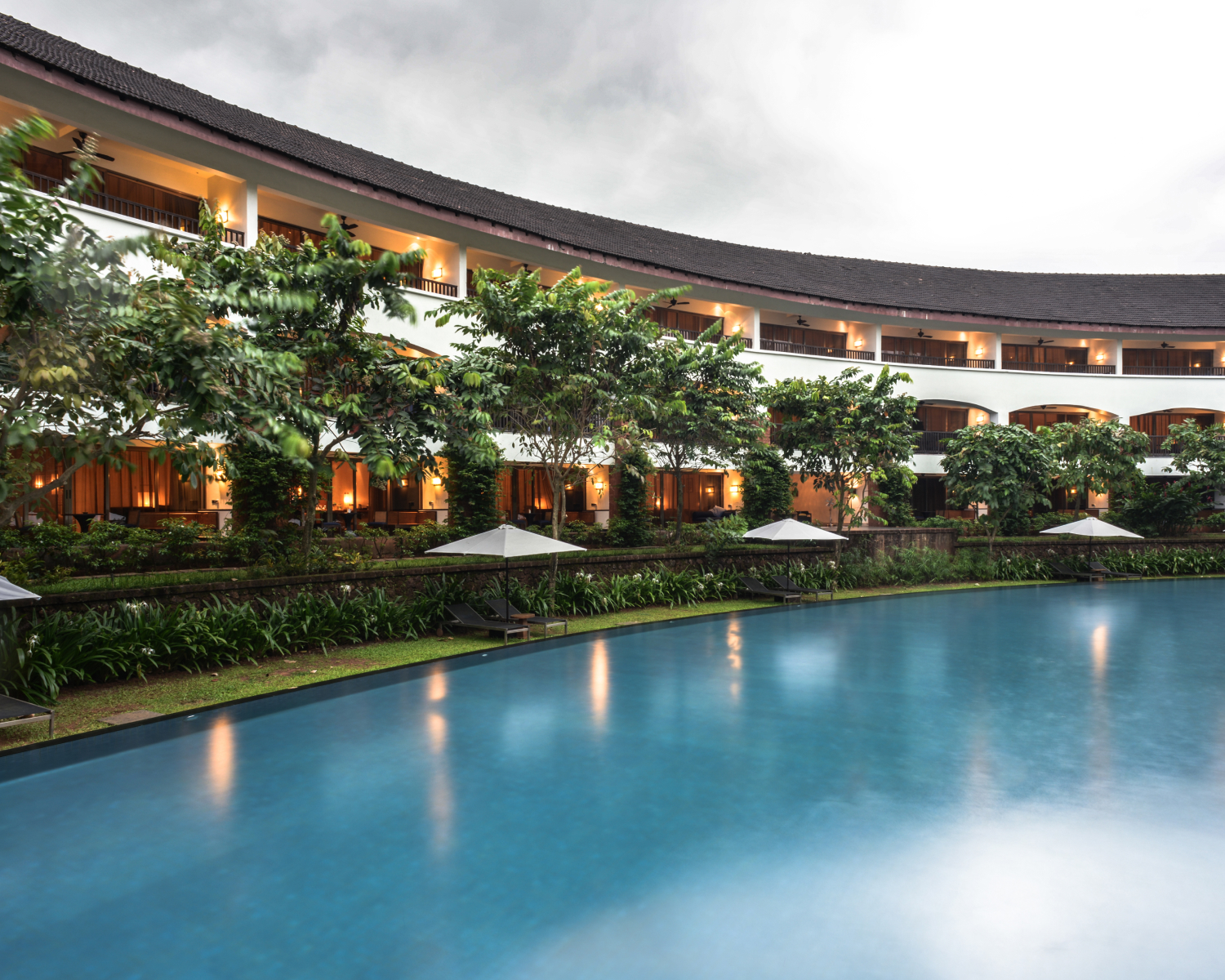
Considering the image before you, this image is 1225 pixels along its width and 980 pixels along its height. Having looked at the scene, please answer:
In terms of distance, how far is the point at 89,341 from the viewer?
23.0 ft

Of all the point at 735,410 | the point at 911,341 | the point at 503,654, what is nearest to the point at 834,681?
the point at 503,654

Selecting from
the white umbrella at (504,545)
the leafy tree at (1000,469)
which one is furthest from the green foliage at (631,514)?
the leafy tree at (1000,469)

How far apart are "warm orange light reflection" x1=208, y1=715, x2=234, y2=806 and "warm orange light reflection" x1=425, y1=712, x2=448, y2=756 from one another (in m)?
1.75

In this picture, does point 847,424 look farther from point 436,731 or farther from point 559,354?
point 436,731

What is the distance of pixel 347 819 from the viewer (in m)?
5.60

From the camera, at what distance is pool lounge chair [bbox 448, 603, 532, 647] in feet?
40.2

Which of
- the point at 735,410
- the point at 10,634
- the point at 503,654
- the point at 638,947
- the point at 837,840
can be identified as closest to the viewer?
the point at 638,947

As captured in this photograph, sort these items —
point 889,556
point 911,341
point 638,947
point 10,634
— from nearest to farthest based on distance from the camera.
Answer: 1. point 638,947
2. point 10,634
3. point 889,556
4. point 911,341

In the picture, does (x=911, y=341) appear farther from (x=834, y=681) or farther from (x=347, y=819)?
(x=347, y=819)

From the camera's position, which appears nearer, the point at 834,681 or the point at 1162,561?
the point at 834,681

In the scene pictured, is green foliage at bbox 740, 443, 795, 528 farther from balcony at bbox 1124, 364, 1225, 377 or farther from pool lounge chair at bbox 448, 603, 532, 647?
balcony at bbox 1124, 364, 1225, 377

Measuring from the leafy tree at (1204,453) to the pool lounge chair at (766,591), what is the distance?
16.9 meters

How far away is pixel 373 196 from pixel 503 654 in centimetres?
1276

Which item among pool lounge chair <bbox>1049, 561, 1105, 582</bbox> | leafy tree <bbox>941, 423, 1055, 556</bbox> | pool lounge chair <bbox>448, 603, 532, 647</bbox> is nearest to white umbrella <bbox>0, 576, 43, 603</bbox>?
Result: pool lounge chair <bbox>448, 603, 532, 647</bbox>
